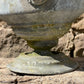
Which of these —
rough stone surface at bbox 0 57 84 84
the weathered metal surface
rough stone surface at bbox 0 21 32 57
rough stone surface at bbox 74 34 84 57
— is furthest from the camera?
rough stone surface at bbox 74 34 84 57

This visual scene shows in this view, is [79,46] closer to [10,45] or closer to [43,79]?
[10,45]

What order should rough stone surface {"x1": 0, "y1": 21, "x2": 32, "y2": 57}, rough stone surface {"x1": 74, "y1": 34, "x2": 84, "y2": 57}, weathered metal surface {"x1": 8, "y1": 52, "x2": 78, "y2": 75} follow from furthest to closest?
1. rough stone surface {"x1": 74, "y1": 34, "x2": 84, "y2": 57}
2. rough stone surface {"x1": 0, "y1": 21, "x2": 32, "y2": 57}
3. weathered metal surface {"x1": 8, "y1": 52, "x2": 78, "y2": 75}

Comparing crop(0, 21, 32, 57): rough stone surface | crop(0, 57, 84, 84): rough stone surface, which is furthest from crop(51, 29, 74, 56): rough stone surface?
crop(0, 57, 84, 84): rough stone surface

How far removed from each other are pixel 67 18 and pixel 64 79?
43 centimetres

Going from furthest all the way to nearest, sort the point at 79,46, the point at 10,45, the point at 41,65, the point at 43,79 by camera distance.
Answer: the point at 79,46 → the point at 10,45 → the point at 41,65 → the point at 43,79

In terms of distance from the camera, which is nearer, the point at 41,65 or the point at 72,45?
the point at 41,65

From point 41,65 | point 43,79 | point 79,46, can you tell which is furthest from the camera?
point 79,46

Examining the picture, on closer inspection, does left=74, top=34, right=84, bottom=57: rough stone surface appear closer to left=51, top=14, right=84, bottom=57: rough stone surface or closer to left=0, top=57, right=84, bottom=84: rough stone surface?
left=51, top=14, right=84, bottom=57: rough stone surface

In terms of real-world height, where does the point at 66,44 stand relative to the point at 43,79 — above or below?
below

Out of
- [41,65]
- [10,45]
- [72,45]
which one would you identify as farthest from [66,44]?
[41,65]

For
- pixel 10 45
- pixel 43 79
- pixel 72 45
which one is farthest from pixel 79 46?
pixel 43 79

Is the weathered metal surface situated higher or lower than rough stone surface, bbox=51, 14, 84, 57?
higher

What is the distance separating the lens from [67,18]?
4.97 ft

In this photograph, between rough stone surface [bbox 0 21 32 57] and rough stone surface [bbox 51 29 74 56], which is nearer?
rough stone surface [bbox 0 21 32 57]
